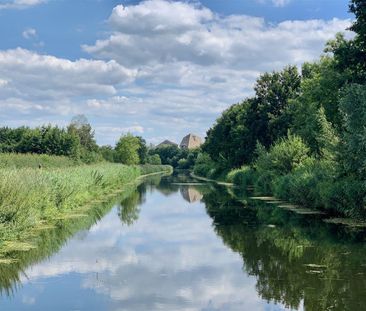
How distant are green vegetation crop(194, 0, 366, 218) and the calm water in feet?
9.29

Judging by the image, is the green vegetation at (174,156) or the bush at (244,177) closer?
the bush at (244,177)

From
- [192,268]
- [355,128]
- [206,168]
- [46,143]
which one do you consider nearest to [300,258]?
[192,268]

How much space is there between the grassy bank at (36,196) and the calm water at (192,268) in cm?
103

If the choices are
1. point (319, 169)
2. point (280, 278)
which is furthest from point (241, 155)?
point (280, 278)

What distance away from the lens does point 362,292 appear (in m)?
11.9

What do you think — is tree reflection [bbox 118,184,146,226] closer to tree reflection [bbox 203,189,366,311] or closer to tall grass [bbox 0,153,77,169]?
tree reflection [bbox 203,189,366,311]

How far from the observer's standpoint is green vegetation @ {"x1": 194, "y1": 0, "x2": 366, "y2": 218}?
22.9m

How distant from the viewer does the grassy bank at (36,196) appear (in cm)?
1791

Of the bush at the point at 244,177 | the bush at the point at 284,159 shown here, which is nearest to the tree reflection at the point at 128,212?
the bush at the point at 284,159

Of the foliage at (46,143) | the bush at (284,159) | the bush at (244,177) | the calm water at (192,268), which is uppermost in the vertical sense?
the foliage at (46,143)

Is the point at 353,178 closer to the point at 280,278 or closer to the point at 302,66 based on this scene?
the point at 280,278

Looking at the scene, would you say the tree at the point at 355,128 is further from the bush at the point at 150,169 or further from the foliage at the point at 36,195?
the bush at the point at 150,169

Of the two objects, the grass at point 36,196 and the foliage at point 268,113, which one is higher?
the foliage at point 268,113

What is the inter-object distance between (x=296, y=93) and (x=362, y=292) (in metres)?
48.9
